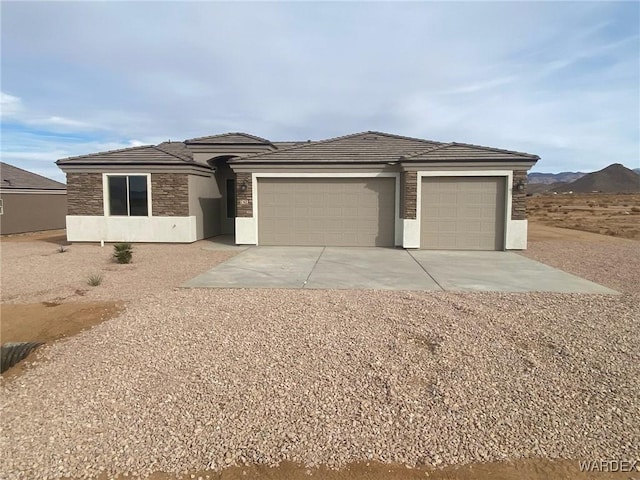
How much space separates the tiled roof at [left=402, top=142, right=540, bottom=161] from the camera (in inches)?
539

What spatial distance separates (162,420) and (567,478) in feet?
10.5

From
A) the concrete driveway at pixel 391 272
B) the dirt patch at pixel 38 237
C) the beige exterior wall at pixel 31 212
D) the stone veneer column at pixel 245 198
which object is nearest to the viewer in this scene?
the concrete driveway at pixel 391 272

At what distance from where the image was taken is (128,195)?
16.0 m

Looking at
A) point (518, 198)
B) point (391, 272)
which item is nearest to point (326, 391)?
point (391, 272)

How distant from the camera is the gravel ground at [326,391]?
3.29 meters

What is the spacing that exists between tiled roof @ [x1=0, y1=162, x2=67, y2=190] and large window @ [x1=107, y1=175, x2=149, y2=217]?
9.04 meters

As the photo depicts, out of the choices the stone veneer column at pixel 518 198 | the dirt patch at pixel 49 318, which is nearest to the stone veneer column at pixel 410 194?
the stone veneer column at pixel 518 198

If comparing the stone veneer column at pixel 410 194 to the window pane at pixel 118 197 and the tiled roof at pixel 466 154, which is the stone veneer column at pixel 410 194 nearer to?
the tiled roof at pixel 466 154

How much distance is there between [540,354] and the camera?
4887mm

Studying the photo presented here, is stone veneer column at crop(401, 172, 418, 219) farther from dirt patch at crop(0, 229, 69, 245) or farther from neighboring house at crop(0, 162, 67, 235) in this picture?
neighboring house at crop(0, 162, 67, 235)

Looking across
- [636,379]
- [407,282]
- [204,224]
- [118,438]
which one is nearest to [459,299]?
[407,282]

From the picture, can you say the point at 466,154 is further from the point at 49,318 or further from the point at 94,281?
the point at 49,318

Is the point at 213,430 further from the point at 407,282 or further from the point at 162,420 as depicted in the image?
the point at 407,282

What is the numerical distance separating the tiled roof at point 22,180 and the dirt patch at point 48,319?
17634mm
